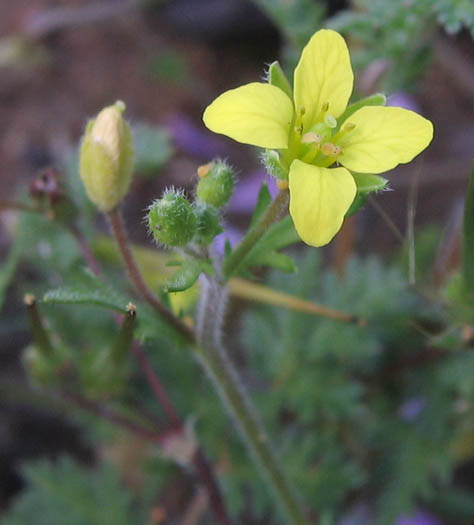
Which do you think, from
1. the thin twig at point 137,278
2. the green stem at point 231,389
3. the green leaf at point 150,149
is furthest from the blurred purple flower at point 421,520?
the green leaf at point 150,149

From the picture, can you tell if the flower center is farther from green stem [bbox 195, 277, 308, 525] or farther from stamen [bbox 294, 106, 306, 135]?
green stem [bbox 195, 277, 308, 525]

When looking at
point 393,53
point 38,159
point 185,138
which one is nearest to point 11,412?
point 38,159

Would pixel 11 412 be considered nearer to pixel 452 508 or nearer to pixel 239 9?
pixel 452 508

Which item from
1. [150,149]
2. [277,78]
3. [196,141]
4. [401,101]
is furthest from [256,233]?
[196,141]

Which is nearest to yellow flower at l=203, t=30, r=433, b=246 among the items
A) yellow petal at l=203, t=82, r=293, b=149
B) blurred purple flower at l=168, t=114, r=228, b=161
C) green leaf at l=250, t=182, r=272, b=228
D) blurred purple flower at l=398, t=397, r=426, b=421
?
yellow petal at l=203, t=82, r=293, b=149

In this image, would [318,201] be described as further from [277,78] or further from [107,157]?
[107,157]

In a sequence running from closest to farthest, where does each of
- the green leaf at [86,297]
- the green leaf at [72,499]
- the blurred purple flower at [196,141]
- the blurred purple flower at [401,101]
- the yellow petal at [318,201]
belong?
the yellow petal at [318,201], the green leaf at [86,297], the green leaf at [72,499], the blurred purple flower at [401,101], the blurred purple flower at [196,141]

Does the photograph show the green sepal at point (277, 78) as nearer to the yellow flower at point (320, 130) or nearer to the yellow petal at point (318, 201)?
the yellow flower at point (320, 130)
